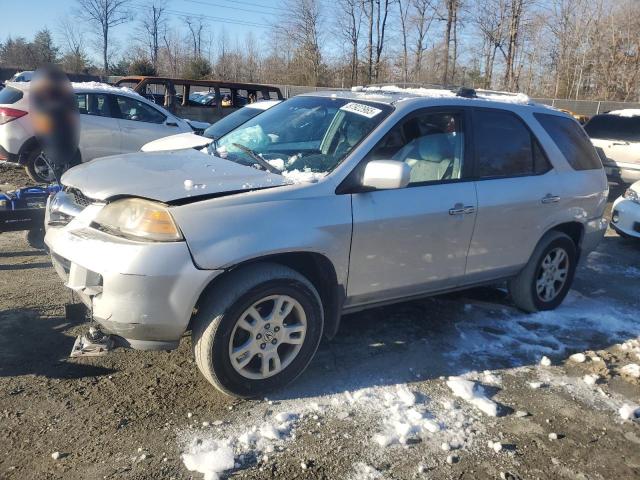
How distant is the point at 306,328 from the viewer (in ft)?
11.0

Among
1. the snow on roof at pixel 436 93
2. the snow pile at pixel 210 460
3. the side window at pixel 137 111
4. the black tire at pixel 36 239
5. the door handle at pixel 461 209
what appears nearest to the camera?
the snow pile at pixel 210 460

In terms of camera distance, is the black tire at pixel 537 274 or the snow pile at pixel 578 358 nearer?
the snow pile at pixel 578 358

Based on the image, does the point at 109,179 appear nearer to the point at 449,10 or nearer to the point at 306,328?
the point at 306,328

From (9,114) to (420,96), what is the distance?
7445mm

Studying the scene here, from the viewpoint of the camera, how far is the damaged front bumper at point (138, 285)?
2.82 metres

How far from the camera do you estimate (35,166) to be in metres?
9.07

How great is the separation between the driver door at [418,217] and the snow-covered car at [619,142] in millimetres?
7180

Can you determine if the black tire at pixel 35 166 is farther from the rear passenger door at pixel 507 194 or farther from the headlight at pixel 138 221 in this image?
the rear passenger door at pixel 507 194

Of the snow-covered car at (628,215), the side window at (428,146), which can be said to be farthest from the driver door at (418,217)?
the snow-covered car at (628,215)

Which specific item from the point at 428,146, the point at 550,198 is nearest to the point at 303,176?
the point at 428,146

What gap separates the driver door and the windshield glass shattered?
0.24 metres

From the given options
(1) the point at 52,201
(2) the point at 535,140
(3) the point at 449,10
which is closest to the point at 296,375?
(1) the point at 52,201

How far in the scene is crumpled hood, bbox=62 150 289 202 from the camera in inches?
120

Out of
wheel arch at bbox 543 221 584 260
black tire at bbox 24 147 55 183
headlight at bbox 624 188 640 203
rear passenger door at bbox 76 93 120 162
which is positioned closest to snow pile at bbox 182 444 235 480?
wheel arch at bbox 543 221 584 260
